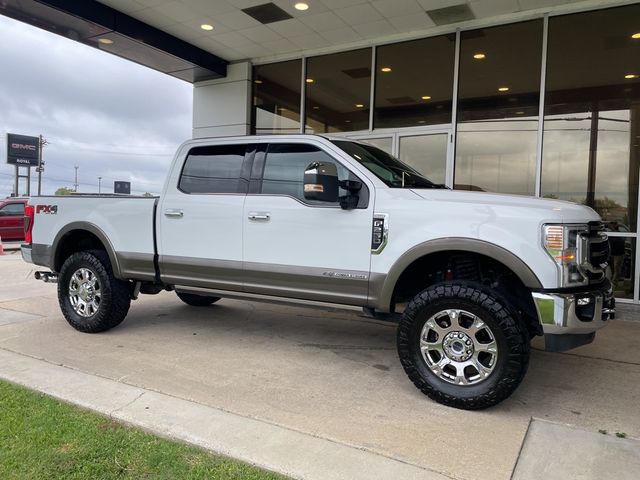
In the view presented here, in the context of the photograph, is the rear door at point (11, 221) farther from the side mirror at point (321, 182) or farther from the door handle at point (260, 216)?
the side mirror at point (321, 182)

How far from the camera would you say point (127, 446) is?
9.71 ft

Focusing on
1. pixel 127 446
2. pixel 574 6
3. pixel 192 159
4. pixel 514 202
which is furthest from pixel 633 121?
pixel 127 446

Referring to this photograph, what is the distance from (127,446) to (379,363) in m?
2.47

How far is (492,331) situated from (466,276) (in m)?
0.67

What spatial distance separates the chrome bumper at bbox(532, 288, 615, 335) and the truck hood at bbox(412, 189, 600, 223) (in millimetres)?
529

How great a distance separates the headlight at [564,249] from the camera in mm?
3365

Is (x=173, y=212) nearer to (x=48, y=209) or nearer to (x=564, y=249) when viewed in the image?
(x=48, y=209)

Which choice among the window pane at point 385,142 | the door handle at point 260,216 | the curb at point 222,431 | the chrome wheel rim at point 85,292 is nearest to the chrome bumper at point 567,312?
the curb at point 222,431

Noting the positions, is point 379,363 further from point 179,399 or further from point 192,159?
point 192,159

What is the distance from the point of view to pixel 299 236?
4352mm

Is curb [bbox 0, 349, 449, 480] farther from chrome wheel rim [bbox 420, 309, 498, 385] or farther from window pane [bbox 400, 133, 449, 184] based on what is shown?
window pane [bbox 400, 133, 449, 184]

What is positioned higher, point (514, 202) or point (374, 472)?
point (514, 202)

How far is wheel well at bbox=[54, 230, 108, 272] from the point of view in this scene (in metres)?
5.82

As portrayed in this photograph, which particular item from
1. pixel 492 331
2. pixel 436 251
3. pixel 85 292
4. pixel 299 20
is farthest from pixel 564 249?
pixel 299 20
